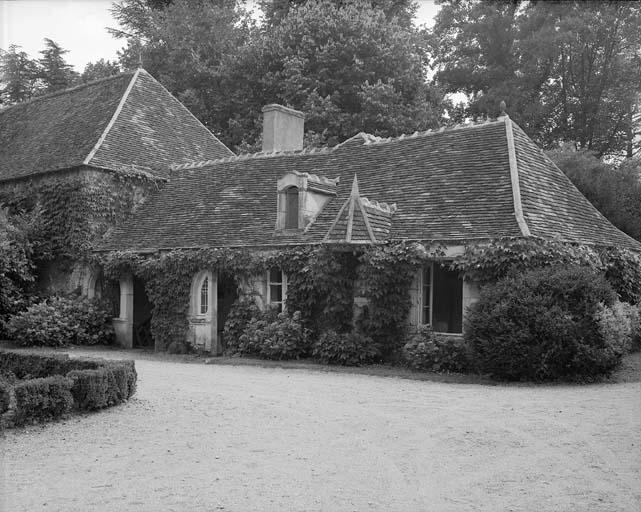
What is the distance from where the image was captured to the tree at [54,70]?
141ft

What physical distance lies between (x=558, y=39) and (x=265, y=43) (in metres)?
13.0

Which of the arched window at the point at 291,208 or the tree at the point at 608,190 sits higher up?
the tree at the point at 608,190

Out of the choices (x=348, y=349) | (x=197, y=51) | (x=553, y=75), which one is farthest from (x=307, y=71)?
(x=348, y=349)

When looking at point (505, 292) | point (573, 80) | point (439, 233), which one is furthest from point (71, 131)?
point (573, 80)

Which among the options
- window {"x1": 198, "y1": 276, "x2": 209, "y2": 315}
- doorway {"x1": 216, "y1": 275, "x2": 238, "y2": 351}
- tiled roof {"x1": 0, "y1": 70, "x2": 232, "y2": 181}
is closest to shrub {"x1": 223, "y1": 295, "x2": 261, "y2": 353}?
doorway {"x1": 216, "y1": 275, "x2": 238, "y2": 351}

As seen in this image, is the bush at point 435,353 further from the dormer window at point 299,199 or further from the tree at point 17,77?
the tree at point 17,77

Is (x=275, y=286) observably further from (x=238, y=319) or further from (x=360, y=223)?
(x=360, y=223)

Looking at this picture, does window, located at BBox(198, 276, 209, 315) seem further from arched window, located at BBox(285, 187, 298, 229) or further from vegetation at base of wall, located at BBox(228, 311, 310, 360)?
arched window, located at BBox(285, 187, 298, 229)

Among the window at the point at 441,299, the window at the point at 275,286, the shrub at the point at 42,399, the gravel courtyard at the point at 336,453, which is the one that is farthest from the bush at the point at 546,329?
the shrub at the point at 42,399

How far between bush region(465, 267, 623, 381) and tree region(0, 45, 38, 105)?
37.9 metres

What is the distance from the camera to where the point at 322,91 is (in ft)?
104

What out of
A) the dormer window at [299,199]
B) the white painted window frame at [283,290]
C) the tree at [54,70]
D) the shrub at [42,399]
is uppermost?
the tree at [54,70]

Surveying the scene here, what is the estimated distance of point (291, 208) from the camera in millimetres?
18750

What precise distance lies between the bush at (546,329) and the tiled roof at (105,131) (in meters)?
13.7
